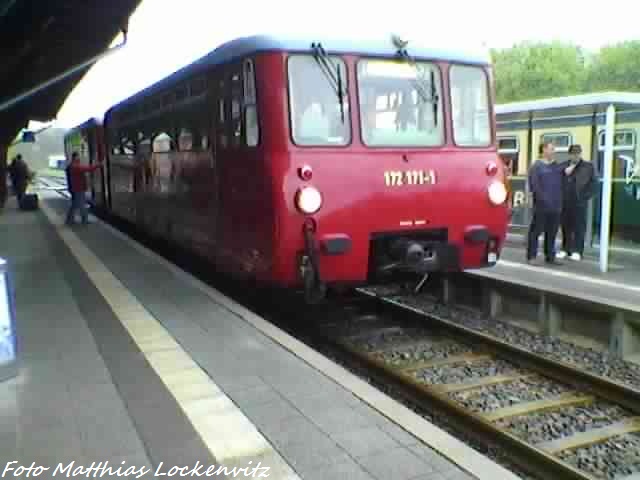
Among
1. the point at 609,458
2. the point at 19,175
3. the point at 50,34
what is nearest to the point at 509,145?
the point at 50,34

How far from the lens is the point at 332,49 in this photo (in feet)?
20.9

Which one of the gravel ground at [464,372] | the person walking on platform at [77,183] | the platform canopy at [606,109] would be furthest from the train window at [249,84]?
the person walking on platform at [77,183]

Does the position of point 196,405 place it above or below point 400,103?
below

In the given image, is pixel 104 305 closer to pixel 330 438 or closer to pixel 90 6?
pixel 330 438

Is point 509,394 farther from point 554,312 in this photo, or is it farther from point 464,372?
point 554,312

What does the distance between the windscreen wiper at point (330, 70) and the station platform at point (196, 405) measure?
87.1 inches

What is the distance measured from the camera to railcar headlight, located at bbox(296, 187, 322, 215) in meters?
6.00

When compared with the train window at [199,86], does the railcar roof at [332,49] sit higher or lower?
higher

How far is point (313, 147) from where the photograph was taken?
618 centimetres

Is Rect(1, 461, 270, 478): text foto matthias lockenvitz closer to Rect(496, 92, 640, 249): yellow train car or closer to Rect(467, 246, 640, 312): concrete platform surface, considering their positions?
Rect(467, 246, 640, 312): concrete platform surface

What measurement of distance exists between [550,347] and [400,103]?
2.88m

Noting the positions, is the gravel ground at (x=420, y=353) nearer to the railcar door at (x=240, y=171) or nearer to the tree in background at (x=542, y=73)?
the railcar door at (x=240, y=171)

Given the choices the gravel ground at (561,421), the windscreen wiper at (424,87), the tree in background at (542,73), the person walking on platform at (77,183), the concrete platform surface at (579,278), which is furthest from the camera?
the tree in background at (542,73)

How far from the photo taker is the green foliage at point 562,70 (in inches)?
1817
